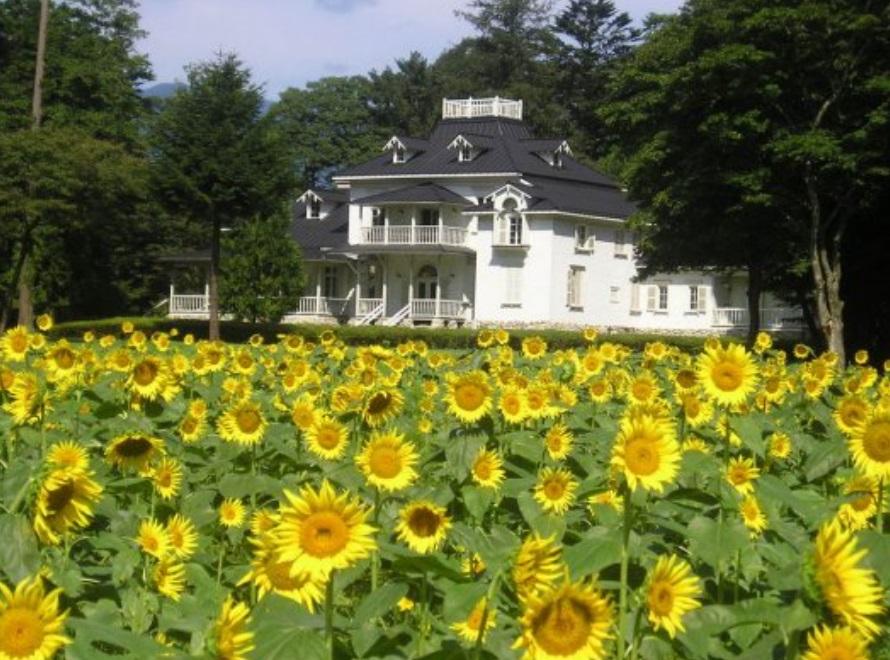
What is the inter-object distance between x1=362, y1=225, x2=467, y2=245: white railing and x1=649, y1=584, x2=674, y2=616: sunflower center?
52.6 metres

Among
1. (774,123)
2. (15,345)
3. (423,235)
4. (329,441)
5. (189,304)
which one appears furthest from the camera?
(189,304)

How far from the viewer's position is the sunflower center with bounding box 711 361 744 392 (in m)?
4.43

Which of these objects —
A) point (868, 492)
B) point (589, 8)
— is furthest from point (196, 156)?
point (589, 8)

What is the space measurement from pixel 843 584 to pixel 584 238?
54.4m

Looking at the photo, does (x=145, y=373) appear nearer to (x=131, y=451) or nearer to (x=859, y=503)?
(x=131, y=451)

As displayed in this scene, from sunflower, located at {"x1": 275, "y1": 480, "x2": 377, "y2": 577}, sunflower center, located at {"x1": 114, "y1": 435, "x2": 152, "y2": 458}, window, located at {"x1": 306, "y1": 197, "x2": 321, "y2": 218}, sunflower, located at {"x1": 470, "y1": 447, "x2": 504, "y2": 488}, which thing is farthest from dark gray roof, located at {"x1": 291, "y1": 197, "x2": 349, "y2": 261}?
sunflower, located at {"x1": 275, "y1": 480, "x2": 377, "y2": 577}

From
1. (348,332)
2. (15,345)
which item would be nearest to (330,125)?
(348,332)

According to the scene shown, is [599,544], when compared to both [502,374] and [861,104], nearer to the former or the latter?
[502,374]

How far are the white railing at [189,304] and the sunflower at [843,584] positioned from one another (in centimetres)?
5418

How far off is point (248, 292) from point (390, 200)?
29.9 feet

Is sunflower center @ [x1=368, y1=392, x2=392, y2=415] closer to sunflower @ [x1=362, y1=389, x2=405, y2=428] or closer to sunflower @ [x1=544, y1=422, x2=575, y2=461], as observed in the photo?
sunflower @ [x1=362, y1=389, x2=405, y2=428]

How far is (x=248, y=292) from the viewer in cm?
4881

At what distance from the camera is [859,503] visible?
4.20 m

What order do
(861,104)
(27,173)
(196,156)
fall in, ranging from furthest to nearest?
(196,156), (27,173), (861,104)
